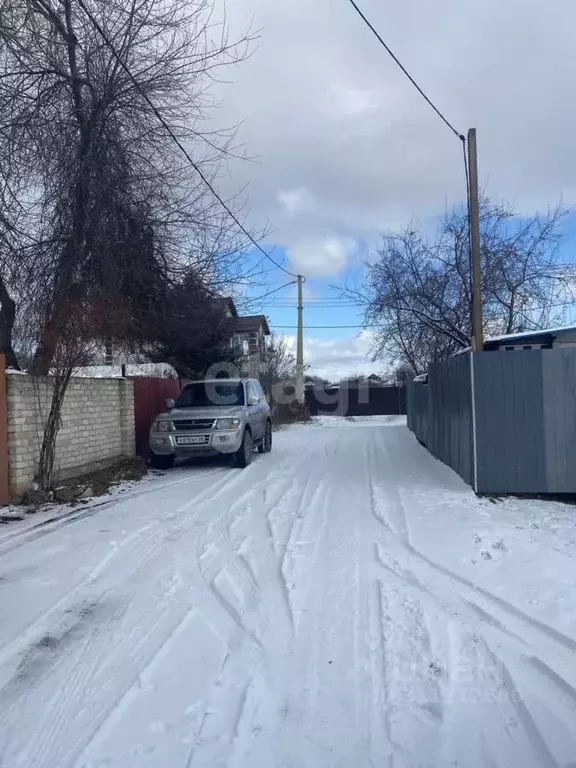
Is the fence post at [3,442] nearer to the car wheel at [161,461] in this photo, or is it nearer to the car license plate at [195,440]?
the car license plate at [195,440]

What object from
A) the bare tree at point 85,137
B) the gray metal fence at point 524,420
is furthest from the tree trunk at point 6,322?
the gray metal fence at point 524,420

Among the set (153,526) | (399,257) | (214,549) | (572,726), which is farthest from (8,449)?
(399,257)

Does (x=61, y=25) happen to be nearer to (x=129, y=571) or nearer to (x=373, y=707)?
(x=129, y=571)

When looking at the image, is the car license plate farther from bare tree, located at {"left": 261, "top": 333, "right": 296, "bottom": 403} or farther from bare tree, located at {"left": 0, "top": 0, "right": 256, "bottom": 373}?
bare tree, located at {"left": 261, "top": 333, "right": 296, "bottom": 403}

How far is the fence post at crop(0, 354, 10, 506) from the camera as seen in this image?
892cm

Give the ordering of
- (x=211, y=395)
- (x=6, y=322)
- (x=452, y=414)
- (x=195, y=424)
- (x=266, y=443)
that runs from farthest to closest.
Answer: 1. (x=266, y=443)
2. (x=211, y=395)
3. (x=195, y=424)
4. (x=6, y=322)
5. (x=452, y=414)

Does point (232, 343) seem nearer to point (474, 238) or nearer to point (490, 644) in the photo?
point (474, 238)

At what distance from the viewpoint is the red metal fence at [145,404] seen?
14328 millimetres

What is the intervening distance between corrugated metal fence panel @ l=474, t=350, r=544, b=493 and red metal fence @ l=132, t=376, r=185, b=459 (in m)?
7.83

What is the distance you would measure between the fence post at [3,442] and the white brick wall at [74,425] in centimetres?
8

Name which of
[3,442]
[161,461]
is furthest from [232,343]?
[3,442]

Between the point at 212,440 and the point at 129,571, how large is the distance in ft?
21.8

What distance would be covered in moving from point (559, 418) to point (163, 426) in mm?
7291

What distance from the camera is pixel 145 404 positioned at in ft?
49.0
